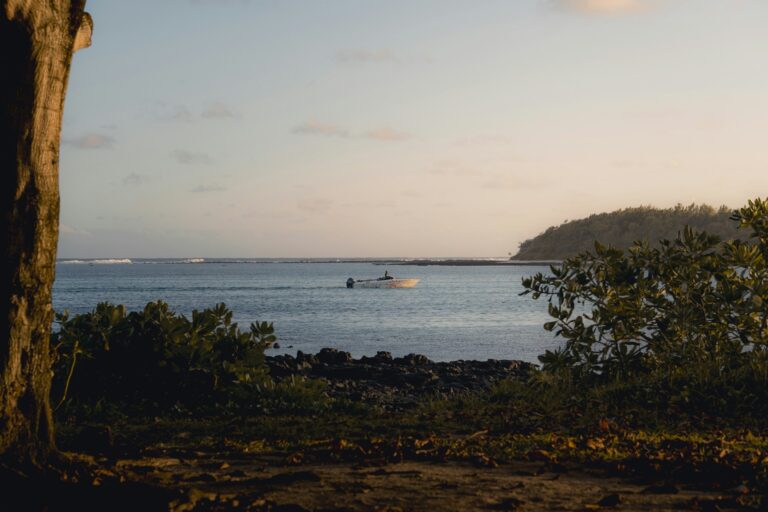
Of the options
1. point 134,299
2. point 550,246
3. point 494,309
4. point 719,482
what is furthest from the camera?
point 550,246

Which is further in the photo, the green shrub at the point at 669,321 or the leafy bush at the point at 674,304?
the leafy bush at the point at 674,304

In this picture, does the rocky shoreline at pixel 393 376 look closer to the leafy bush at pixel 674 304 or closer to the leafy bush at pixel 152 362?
the leafy bush at pixel 152 362

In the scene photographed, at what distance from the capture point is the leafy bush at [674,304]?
11742 millimetres

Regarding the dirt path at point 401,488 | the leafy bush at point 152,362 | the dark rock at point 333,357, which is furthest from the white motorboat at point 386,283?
the dirt path at point 401,488

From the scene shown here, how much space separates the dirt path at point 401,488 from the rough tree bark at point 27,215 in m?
0.88

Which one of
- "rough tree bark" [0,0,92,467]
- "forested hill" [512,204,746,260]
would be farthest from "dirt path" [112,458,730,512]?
"forested hill" [512,204,746,260]

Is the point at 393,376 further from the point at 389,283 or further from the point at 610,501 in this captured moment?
the point at 389,283

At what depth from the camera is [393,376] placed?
16.2 metres

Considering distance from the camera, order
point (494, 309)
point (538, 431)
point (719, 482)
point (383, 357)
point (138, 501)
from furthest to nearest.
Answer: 1. point (494, 309)
2. point (383, 357)
3. point (538, 431)
4. point (719, 482)
5. point (138, 501)

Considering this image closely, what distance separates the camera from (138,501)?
5.57 metres

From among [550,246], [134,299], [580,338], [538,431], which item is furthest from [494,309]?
[550,246]

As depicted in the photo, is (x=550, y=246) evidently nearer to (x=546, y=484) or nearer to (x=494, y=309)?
(x=494, y=309)

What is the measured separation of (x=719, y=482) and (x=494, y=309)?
51.3 meters

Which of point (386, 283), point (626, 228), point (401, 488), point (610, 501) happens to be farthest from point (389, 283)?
point (610, 501)
